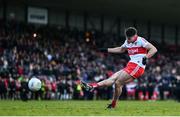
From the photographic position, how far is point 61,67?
1484 inches

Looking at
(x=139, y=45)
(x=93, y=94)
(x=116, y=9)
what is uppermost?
(x=116, y=9)

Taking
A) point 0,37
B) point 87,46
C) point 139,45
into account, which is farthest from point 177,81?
point 139,45

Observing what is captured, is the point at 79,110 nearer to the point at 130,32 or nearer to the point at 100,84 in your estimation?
the point at 100,84

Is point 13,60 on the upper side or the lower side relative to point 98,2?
lower

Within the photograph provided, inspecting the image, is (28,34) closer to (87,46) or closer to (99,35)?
(87,46)

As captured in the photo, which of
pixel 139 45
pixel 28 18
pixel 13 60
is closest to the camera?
pixel 139 45

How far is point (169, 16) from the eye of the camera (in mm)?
55844

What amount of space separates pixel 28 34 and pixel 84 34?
29.5ft

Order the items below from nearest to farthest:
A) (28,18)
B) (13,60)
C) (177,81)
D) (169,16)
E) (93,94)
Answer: (13,60), (93,94), (177,81), (28,18), (169,16)

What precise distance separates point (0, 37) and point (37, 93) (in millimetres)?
6898

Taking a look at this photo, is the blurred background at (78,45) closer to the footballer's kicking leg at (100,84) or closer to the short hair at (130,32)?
the footballer's kicking leg at (100,84)

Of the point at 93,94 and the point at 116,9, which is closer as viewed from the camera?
the point at 93,94

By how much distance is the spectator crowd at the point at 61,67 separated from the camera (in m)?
33.8

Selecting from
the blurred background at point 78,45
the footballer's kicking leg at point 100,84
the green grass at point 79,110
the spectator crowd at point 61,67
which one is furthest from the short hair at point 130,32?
the spectator crowd at point 61,67
